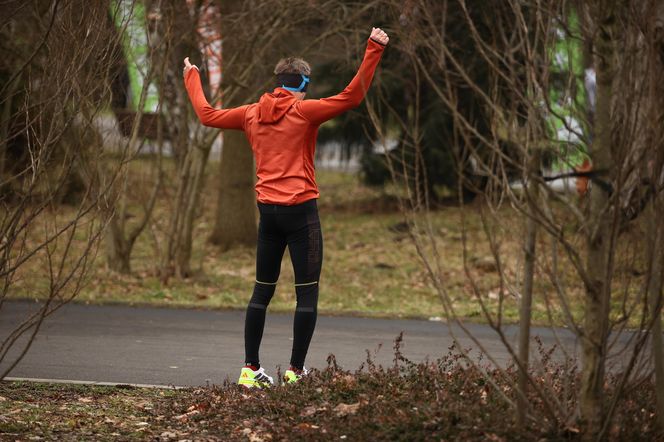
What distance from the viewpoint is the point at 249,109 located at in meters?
6.86

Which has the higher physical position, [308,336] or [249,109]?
[249,109]

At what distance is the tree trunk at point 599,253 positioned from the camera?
15.3 ft

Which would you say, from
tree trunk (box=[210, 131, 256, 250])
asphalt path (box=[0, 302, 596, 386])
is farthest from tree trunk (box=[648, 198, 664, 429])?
tree trunk (box=[210, 131, 256, 250])

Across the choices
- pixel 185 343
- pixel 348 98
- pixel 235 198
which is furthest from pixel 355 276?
pixel 348 98

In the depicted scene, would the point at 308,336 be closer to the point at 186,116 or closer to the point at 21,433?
the point at 21,433

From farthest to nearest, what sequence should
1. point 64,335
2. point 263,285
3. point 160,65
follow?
point 160,65
point 64,335
point 263,285

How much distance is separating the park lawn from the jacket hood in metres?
4.19

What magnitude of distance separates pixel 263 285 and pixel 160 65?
6.96m

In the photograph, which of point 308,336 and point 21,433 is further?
point 308,336

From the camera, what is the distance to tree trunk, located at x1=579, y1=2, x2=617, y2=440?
4.66 metres

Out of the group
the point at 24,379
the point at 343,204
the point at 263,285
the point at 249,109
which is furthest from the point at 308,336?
the point at 343,204

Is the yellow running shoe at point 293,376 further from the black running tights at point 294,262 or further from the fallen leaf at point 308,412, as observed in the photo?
the fallen leaf at point 308,412

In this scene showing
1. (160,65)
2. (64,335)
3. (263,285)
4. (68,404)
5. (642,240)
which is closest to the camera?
(642,240)

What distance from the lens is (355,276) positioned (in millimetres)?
16375
